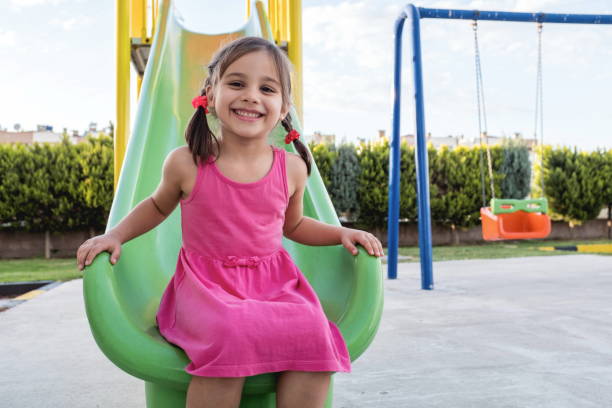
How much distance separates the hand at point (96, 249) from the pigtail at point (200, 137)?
28 centimetres

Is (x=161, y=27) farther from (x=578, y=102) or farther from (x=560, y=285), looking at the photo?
(x=578, y=102)

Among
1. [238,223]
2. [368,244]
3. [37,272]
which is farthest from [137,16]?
[37,272]

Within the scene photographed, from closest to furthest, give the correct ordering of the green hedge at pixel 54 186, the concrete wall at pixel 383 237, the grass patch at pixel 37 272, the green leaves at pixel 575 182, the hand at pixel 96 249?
the hand at pixel 96 249 → the grass patch at pixel 37 272 → the green hedge at pixel 54 186 → the concrete wall at pixel 383 237 → the green leaves at pixel 575 182

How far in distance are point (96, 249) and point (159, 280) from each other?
19.7 inches

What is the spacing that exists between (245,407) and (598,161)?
12.6 metres

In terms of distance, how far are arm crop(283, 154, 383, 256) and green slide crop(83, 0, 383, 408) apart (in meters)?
0.06

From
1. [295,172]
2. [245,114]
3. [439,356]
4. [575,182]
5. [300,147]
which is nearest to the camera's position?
[245,114]

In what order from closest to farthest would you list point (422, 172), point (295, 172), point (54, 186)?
point (295, 172) → point (422, 172) → point (54, 186)

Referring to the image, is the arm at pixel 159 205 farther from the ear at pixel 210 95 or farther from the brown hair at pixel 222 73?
the ear at pixel 210 95

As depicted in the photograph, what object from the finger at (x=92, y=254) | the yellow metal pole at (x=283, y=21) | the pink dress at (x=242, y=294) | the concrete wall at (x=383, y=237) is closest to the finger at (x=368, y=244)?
the pink dress at (x=242, y=294)

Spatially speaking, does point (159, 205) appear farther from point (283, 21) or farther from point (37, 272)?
point (37, 272)

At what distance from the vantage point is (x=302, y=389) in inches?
44.8

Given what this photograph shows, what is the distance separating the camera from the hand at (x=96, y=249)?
4.22ft

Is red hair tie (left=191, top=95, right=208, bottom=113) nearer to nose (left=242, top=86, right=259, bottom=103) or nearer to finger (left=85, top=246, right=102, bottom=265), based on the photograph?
nose (left=242, top=86, right=259, bottom=103)
